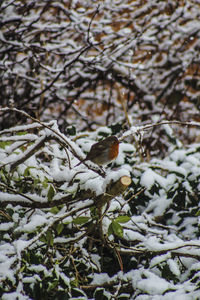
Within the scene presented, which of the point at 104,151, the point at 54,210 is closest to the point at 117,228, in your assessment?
the point at 54,210

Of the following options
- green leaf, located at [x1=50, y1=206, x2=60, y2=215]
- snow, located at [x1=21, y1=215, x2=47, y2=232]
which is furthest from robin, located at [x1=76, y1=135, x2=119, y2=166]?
snow, located at [x1=21, y1=215, x2=47, y2=232]

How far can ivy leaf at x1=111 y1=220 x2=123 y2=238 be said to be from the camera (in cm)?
161

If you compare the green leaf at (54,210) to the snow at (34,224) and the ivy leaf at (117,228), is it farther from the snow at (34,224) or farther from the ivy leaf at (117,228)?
the ivy leaf at (117,228)

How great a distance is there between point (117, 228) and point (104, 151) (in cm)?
80

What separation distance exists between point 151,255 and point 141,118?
3.74 m

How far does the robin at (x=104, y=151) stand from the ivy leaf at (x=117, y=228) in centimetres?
69

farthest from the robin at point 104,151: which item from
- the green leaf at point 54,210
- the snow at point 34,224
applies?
the snow at point 34,224

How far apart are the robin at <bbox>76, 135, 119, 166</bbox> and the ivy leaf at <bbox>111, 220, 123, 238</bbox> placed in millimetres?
692

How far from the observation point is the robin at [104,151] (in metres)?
2.27

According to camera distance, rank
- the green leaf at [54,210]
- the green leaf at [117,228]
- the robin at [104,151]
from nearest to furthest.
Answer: the green leaf at [117,228]
the green leaf at [54,210]
the robin at [104,151]

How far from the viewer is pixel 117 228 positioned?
1.62 meters

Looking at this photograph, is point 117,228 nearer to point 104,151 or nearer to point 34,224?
point 34,224

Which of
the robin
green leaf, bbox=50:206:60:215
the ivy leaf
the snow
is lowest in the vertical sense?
the ivy leaf

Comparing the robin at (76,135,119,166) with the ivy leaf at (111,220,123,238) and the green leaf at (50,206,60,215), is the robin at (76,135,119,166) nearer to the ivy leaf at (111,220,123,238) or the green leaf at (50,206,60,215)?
the green leaf at (50,206,60,215)
